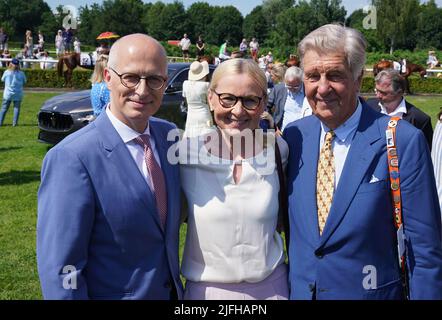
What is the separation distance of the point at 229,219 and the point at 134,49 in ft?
2.82

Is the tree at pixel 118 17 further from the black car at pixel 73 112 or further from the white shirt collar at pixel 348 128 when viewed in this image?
the white shirt collar at pixel 348 128

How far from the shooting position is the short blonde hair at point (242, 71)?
2445 millimetres

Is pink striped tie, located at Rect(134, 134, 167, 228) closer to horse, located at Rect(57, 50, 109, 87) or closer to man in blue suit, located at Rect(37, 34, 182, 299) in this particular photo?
man in blue suit, located at Rect(37, 34, 182, 299)

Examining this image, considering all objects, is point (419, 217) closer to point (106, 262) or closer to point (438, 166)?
point (106, 262)

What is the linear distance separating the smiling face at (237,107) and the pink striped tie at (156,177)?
0.39 m

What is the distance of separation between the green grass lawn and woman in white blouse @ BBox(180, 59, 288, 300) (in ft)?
8.63

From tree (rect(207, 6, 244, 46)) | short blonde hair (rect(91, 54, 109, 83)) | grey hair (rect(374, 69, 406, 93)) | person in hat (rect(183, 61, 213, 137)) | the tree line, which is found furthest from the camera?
tree (rect(207, 6, 244, 46))

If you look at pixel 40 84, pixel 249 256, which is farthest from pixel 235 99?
pixel 40 84

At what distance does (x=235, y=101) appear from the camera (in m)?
2.43

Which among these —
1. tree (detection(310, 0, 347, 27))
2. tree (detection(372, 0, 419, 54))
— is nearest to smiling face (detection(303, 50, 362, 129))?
tree (detection(372, 0, 419, 54))

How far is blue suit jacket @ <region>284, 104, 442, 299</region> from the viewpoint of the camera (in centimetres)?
225

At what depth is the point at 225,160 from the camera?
2.51 metres
